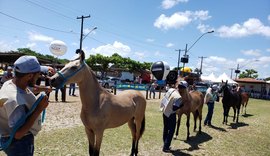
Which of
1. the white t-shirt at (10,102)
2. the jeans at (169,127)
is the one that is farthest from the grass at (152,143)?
the white t-shirt at (10,102)

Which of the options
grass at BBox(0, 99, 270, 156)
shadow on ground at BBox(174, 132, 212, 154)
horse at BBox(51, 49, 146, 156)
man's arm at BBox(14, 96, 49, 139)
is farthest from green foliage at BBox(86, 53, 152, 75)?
man's arm at BBox(14, 96, 49, 139)

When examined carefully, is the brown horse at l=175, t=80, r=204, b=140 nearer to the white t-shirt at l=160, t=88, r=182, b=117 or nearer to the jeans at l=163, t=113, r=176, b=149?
the white t-shirt at l=160, t=88, r=182, b=117

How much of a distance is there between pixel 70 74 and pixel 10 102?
1.89 meters

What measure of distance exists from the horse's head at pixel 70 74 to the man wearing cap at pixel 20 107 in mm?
1324

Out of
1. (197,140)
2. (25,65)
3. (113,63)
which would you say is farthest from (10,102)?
(113,63)

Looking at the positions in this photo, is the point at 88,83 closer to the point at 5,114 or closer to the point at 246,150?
the point at 5,114

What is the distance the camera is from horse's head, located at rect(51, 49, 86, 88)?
149 inches

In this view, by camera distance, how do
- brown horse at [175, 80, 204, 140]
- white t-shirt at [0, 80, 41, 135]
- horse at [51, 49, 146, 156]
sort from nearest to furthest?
white t-shirt at [0, 80, 41, 135] < horse at [51, 49, 146, 156] < brown horse at [175, 80, 204, 140]

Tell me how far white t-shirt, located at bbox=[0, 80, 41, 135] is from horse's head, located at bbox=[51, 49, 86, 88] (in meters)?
1.44

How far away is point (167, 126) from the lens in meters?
6.70

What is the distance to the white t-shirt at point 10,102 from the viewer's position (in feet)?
6.89

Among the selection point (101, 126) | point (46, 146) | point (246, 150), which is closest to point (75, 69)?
point (101, 126)

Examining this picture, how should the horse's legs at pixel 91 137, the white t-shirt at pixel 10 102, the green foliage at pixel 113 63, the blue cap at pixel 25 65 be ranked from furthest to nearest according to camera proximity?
the green foliage at pixel 113 63 → the horse's legs at pixel 91 137 → the blue cap at pixel 25 65 → the white t-shirt at pixel 10 102

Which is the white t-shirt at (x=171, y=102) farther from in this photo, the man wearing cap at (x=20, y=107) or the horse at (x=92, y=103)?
the man wearing cap at (x=20, y=107)
